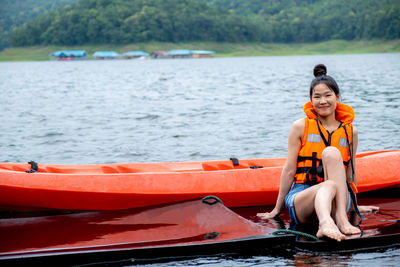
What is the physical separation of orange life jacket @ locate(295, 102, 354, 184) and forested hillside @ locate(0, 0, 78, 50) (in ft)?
351

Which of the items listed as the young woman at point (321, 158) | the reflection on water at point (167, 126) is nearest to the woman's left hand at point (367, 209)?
the young woman at point (321, 158)

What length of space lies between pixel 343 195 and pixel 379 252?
0.58 m

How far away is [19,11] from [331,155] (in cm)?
12745

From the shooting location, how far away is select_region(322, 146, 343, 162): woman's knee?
155 inches

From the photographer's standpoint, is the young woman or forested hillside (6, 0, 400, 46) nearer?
the young woman

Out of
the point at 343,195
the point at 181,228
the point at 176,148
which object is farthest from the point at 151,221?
the point at 176,148

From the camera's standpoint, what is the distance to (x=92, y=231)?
14.7 ft

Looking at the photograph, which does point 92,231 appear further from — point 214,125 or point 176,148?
point 214,125

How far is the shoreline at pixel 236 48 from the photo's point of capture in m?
86.3

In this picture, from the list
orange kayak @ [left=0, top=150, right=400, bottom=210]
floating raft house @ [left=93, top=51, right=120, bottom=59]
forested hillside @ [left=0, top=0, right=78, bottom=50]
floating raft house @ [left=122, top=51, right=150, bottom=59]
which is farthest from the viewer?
forested hillside @ [left=0, top=0, right=78, bottom=50]

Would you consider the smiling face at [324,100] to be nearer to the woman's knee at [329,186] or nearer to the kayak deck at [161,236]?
the woman's knee at [329,186]

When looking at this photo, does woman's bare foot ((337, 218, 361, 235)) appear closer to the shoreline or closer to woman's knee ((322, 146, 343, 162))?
woman's knee ((322, 146, 343, 162))

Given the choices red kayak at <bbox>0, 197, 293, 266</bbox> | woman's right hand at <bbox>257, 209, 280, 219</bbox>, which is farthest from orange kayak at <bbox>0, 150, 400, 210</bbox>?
woman's right hand at <bbox>257, 209, 280, 219</bbox>

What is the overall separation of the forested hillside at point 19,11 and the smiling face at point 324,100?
107 metres
